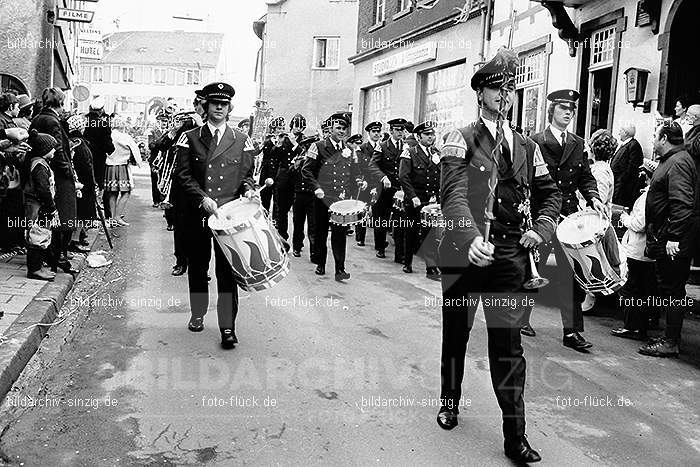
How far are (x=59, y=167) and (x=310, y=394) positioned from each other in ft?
15.7

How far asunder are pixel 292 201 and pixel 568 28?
570cm

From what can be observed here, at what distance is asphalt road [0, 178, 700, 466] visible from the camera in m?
4.61

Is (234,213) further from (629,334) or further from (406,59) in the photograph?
(406,59)

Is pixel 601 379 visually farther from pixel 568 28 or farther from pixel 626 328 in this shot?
pixel 568 28

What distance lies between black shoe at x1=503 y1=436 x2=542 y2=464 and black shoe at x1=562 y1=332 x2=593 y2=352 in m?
2.87

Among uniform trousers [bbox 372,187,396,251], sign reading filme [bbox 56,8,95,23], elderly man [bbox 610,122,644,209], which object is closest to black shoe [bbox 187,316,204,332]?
uniform trousers [bbox 372,187,396,251]

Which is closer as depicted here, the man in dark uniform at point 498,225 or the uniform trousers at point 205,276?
the man in dark uniform at point 498,225

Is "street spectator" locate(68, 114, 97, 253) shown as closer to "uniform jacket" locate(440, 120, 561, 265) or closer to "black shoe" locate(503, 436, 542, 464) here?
"uniform jacket" locate(440, 120, 561, 265)

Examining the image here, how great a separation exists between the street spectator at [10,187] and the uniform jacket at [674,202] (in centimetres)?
607

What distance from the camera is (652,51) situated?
1159 cm

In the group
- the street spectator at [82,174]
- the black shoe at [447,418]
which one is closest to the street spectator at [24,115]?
the street spectator at [82,174]

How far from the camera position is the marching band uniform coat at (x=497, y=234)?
4.57 metres

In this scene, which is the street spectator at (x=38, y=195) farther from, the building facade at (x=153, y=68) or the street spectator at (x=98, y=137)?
the building facade at (x=153, y=68)

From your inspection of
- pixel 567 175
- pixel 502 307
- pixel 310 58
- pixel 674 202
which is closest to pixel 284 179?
pixel 567 175
